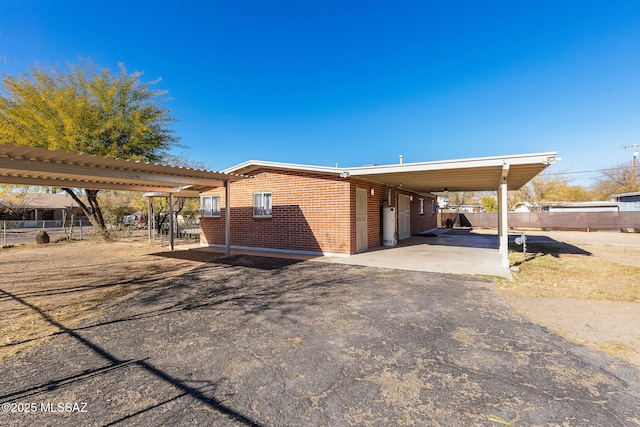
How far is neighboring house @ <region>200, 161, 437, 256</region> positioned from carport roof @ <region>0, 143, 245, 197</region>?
1747 mm

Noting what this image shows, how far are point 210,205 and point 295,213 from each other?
514 cm

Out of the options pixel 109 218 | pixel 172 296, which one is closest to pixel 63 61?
pixel 109 218

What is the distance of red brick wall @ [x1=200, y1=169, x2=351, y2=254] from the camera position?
984cm

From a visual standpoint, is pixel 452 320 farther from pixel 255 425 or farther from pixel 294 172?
pixel 294 172

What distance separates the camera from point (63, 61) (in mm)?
13578

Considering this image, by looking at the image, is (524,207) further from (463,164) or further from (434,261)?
(463,164)

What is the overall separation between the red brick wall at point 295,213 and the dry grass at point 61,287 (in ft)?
10.2

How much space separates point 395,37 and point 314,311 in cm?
1354

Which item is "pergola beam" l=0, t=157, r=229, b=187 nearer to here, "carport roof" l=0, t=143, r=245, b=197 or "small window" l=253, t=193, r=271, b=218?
"carport roof" l=0, t=143, r=245, b=197

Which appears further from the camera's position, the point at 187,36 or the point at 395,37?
the point at 395,37

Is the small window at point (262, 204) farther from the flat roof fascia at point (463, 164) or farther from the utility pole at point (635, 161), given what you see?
the utility pole at point (635, 161)

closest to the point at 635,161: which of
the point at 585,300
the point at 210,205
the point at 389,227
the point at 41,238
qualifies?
the point at 389,227

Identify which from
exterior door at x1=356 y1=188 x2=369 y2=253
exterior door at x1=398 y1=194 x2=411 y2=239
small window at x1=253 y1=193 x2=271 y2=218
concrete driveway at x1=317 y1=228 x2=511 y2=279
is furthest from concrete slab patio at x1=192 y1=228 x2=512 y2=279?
Answer: exterior door at x1=398 y1=194 x2=411 y2=239

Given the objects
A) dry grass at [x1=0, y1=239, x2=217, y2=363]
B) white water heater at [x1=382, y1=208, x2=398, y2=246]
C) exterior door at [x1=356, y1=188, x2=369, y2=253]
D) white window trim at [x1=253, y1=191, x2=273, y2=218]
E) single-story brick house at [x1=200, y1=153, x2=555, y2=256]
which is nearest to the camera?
dry grass at [x1=0, y1=239, x2=217, y2=363]
